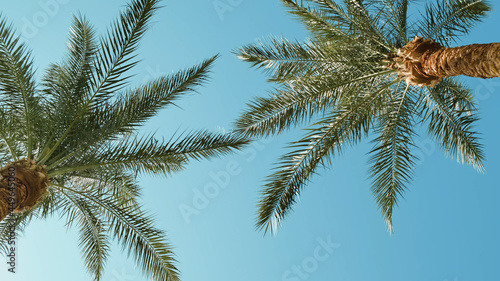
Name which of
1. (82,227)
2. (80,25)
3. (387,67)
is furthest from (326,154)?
(80,25)

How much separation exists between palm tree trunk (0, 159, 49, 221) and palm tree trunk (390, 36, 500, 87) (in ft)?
20.5

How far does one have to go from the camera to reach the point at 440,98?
8523mm

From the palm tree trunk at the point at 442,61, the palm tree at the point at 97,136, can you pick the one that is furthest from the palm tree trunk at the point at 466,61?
the palm tree at the point at 97,136

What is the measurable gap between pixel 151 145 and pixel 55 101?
1.99m

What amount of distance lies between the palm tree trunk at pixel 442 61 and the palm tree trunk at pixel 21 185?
6234 mm

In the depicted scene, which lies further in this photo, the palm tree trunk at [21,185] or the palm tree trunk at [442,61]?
the palm tree trunk at [21,185]

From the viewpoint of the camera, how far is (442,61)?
6.36m

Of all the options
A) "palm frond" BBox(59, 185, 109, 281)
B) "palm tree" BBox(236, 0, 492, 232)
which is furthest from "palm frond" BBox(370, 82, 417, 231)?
"palm frond" BBox(59, 185, 109, 281)

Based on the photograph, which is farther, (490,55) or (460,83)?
(460,83)

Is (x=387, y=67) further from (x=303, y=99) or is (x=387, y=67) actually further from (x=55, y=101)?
(x=55, y=101)

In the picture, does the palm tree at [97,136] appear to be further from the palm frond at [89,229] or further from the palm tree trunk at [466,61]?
the palm tree trunk at [466,61]

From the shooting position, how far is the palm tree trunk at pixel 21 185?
616 cm

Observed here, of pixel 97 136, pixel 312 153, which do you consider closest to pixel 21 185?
pixel 97 136

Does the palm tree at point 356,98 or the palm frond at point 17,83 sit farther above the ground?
the palm tree at point 356,98
